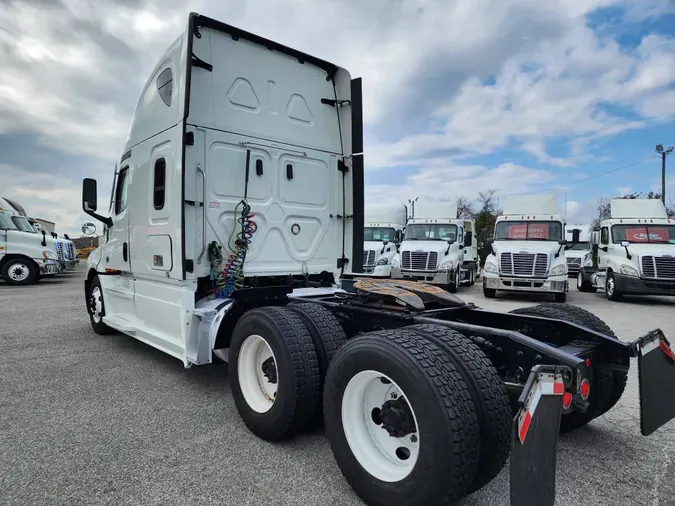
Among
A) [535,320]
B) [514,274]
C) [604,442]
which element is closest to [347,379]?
[535,320]

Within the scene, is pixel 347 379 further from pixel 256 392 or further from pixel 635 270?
pixel 635 270

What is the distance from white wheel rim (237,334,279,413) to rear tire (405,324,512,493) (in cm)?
154

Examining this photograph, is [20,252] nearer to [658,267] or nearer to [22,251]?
[22,251]

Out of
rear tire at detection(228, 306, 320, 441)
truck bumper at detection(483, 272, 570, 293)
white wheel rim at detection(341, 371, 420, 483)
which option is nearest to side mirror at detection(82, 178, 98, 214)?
rear tire at detection(228, 306, 320, 441)

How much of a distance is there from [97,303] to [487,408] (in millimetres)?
6156

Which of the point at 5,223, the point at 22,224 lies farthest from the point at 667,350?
the point at 22,224

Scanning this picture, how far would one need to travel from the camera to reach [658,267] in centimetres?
1188

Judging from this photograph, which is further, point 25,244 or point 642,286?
point 25,244

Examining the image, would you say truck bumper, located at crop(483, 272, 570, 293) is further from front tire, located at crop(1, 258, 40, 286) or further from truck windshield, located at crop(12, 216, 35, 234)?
truck windshield, located at crop(12, 216, 35, 234)

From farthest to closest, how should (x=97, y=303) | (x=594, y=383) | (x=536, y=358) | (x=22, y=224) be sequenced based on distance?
(x=22, y=224)
(x=97, y=303)
(x=594, y=383)
(x=536, y=358)

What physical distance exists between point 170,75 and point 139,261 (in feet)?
6.61

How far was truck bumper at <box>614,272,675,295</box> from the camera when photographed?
38.4 feet

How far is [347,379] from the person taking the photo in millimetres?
2607

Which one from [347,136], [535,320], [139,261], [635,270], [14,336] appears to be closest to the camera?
[535,320]
